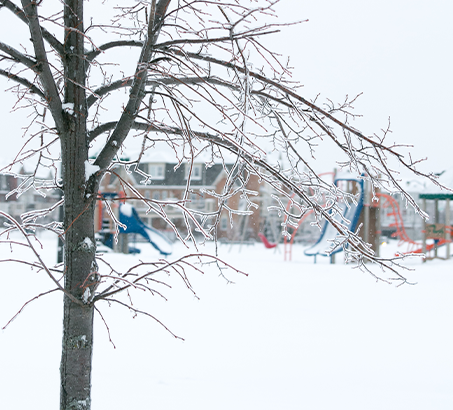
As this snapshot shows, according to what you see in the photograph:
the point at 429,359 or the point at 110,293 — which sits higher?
the point at 110,293

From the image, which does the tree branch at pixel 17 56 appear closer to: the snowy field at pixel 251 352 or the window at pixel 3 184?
the snowy field at pixel 251 352

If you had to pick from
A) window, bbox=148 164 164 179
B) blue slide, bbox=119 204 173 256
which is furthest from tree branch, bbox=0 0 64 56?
window, bbox=148 164 164 179

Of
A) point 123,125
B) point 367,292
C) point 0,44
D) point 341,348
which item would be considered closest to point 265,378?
point 341,348

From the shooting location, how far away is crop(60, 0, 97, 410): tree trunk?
2117 mm

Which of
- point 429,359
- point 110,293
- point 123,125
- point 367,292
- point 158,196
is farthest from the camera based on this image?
point 158,196

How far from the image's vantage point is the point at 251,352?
16.5 feet

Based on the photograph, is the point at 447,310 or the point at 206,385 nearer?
the point at 206,385

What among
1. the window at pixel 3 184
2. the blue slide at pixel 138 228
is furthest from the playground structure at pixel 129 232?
the window at pixel 3 184

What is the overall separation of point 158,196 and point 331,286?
20.9 meters

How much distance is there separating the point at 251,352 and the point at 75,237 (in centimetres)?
345

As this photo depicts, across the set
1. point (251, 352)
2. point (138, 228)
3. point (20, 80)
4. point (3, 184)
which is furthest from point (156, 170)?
point (20, 80)

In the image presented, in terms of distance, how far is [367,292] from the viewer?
881cm

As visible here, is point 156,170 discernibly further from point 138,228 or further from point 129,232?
point 138,228

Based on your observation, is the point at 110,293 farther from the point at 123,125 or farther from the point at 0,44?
the point at 0,44
